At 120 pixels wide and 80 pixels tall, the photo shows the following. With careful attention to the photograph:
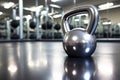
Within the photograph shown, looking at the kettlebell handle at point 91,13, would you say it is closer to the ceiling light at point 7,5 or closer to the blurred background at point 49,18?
the blurred background at point 49,18

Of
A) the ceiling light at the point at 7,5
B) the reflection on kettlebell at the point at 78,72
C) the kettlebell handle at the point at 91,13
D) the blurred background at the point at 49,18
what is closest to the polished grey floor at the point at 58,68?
the reflection on kettlebell at the point at 78,72

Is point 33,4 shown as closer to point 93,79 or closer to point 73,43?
point 73,43

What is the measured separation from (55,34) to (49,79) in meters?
4.75

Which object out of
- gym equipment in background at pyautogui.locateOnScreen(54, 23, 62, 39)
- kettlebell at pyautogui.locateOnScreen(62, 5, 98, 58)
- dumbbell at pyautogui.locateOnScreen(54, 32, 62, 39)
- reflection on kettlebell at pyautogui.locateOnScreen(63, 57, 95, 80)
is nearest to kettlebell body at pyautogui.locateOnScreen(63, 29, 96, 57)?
kettlebell at pyautogui.locateOnScreen(62, 5, 98, 58)

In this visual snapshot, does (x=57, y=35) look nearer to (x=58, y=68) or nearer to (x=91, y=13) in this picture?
(x=91, y=13)

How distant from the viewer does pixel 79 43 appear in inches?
23.7

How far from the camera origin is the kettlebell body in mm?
602

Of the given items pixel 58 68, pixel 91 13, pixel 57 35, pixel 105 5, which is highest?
pixel 105 5

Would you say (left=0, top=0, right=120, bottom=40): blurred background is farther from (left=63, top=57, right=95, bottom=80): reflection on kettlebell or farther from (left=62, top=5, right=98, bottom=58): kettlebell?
(left=63, top=57, right=95, bottom=80): reflection on kettlebell

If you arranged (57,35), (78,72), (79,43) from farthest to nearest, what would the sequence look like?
(57,35)
(79,43)
(78,72)

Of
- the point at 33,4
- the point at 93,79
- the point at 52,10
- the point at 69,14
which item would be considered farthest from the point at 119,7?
the point at 93,79

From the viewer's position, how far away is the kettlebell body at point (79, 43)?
0.60 meters

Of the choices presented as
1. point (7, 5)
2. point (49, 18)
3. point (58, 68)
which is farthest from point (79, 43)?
point (49, 18)

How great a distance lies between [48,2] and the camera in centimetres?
502
